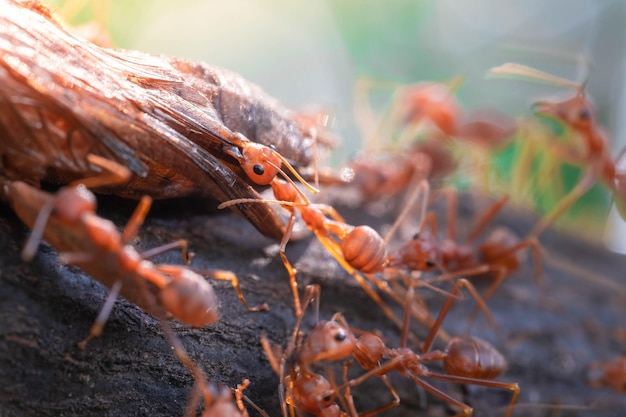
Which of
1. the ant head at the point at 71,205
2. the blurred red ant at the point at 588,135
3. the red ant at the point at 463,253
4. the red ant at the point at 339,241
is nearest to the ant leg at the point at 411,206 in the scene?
the red ant at the point at 463,253

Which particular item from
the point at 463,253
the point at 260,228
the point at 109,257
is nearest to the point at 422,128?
the point at 463,253

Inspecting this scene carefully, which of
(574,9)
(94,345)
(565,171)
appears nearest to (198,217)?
(94,345)

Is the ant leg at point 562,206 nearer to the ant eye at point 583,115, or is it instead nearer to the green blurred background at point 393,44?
the ant eye at point 583,115

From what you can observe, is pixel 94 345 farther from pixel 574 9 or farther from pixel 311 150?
pixel 574 9

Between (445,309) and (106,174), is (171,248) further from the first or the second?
(445,309)

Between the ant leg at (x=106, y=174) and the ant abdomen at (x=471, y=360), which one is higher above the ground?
the ant leg at (x=106, y=174)
